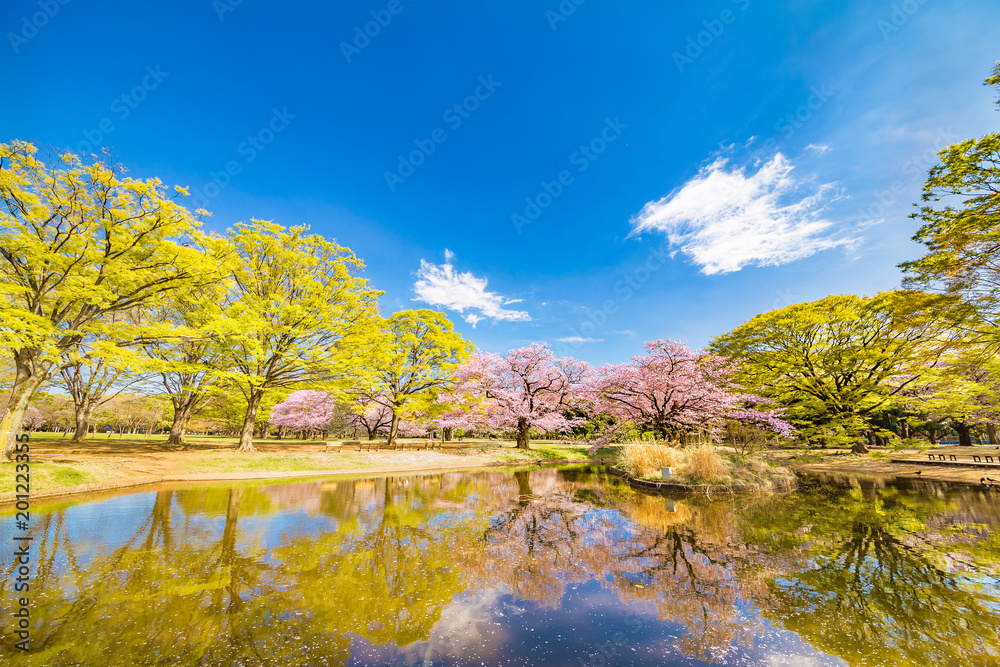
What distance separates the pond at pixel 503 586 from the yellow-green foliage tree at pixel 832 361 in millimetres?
16905

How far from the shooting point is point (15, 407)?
11148mm

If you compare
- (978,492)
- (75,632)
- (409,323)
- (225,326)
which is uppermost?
(409,323)

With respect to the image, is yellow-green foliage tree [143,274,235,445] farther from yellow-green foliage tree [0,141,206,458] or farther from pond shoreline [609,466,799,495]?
pond shoreline [609,466,799,495]

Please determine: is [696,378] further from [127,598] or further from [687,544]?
[127,598]

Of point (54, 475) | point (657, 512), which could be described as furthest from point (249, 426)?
point (657, 512)

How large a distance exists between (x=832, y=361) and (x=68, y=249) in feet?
127

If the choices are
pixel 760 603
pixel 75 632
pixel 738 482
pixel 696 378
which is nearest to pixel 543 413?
pixel 696 378

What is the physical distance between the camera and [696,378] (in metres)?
21.0

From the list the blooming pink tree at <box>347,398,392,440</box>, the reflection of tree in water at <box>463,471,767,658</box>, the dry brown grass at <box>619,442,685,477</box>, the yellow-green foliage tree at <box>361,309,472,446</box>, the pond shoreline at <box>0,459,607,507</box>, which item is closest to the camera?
the reflection of tree in water at <box>463,471,767,658</box>

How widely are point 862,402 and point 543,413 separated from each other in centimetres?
2120

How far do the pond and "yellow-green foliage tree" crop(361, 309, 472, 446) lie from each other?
16208mm

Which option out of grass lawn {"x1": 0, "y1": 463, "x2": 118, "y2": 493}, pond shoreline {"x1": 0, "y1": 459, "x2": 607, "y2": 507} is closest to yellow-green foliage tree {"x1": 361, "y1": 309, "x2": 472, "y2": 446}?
pond shoreline {"x1": 0, "y1": 459, "x2": 607, "y2": 507}

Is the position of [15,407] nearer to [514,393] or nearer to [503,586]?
[503,586]

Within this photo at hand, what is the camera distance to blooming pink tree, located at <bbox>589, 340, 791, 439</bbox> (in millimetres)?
20797
